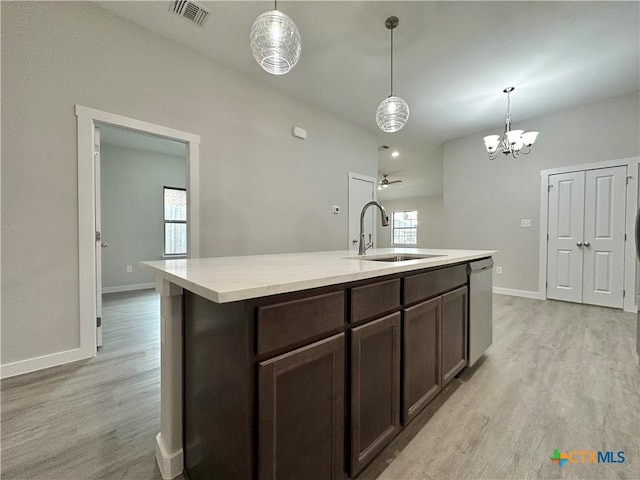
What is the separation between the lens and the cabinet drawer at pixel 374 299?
3.41 feet

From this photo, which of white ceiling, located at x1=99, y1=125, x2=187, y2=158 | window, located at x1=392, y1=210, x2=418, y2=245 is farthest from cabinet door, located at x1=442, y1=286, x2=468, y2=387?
window, located at x1=392, y1=210, x2=418, y2=245

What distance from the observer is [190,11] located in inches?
90.3

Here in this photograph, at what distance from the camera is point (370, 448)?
3.63 feet

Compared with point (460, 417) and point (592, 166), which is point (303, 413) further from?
point (592, 166)

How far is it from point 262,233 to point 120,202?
360cm

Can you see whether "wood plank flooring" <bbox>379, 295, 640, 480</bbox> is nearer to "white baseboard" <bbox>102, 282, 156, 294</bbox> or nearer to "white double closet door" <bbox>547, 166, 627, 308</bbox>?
"white double closet door" <bbox>547, 166, 627, 308</bbox>

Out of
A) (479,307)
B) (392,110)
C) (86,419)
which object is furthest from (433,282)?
(86,419)

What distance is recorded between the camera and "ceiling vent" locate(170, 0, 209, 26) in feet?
7.26

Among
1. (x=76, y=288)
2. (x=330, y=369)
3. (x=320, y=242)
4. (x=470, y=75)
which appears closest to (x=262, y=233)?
(x=320, y=242)

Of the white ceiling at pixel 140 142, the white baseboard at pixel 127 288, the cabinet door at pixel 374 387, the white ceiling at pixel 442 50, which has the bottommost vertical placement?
the white baseboard at pixel 127 288

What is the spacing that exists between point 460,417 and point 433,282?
781mm

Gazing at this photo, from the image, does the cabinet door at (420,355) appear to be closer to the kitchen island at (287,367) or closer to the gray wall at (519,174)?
the kitchen island at (287,367)

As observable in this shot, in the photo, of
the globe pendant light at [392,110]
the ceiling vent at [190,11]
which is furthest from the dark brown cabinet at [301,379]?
the ceiling vent at [190,11]

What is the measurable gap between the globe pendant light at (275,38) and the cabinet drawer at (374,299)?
5.32ft
